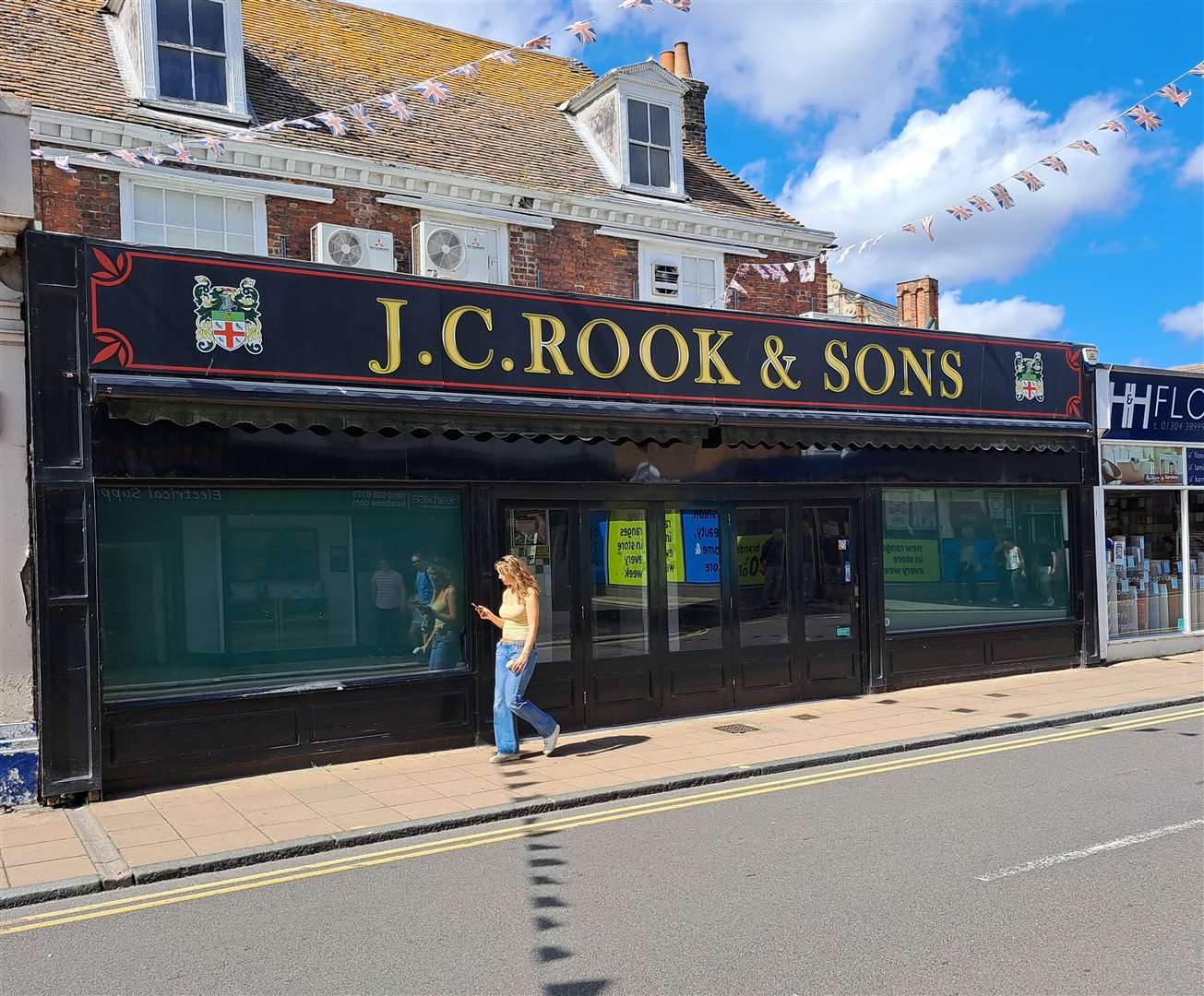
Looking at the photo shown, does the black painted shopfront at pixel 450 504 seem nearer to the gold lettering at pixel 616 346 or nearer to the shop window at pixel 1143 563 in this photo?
the gold lettering at pixel 616 346

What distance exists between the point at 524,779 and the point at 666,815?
142cm

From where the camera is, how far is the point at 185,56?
42.7ft

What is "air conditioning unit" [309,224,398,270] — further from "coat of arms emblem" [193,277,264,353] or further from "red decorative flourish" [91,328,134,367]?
"red decorative flourish" [91,328,134,367]

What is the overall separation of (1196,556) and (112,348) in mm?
14846

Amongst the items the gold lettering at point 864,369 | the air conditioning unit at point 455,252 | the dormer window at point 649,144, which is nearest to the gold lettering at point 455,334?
the air conditioning unit at point 455,252

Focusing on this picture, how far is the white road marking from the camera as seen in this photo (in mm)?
5680

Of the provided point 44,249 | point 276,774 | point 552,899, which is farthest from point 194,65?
point 552,899

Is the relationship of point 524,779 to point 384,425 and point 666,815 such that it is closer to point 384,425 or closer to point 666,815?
point 666,815

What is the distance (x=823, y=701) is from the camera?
11.5 m

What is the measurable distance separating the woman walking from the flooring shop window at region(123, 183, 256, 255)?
238 inches

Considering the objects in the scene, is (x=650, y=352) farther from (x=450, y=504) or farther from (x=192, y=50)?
(x=192, y=50)

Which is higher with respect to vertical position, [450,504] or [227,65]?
[227,65]

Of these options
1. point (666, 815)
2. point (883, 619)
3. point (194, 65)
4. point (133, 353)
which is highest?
point (194, 65)

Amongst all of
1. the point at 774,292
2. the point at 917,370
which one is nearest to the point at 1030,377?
the point at 917,370
